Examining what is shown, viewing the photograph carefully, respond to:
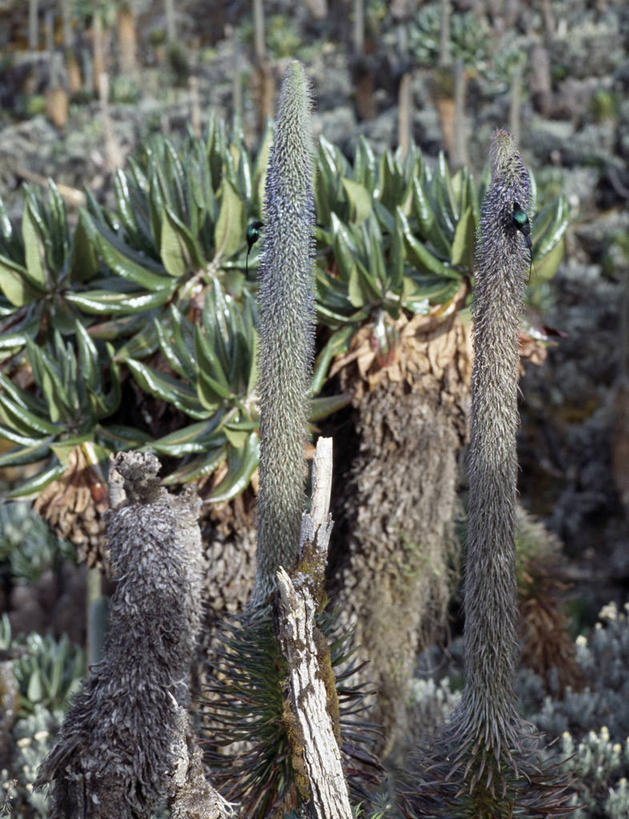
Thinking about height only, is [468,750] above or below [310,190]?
below

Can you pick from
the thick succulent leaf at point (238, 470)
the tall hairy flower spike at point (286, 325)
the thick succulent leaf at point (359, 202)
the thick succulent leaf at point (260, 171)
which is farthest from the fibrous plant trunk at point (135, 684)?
the thick succulent leaf at point (359, 202)

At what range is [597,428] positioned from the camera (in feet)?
28.3

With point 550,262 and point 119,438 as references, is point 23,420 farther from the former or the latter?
point 550,262

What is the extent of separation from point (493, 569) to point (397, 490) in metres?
1.58

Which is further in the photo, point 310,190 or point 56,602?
point 56,602

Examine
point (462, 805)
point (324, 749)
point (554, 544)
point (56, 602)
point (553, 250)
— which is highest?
point (553, 250)

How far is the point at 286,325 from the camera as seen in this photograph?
6.05ft

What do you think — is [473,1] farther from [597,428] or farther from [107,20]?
[597,428]

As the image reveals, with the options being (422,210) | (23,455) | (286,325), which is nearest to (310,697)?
(286,325)

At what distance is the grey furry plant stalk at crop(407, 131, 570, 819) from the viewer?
1720 millimetres

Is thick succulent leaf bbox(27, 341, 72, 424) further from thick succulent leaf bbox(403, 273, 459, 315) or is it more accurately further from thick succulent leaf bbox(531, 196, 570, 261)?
thick succulent leaf bbox(531, 196, 570, 261)

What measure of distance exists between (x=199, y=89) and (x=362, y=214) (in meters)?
16.4

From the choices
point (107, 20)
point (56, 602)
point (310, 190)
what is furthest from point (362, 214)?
point (107, 20)

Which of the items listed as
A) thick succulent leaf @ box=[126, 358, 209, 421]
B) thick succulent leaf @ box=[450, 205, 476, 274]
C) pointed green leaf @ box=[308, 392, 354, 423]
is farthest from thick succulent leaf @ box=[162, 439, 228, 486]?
thick succulent leaf @ box=[450, 205, 476, 274]
